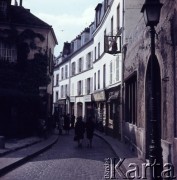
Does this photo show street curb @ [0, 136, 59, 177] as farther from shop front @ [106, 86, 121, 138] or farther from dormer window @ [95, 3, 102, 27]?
dormer window @ [95, 3, 102, 27]

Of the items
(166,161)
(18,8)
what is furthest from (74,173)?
(18,8)

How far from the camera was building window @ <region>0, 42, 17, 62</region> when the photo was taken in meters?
23.4

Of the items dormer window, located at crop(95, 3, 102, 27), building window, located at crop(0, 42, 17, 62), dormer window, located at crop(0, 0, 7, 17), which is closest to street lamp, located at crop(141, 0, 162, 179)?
building window, located at crop(0, 42, 17, 62)

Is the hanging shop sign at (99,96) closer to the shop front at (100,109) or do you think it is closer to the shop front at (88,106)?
the shop front at (100,109)

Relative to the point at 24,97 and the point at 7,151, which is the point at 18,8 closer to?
the point at 24,97

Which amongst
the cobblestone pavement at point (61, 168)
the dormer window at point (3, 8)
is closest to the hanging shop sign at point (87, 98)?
the dormer window at point (3, 8)

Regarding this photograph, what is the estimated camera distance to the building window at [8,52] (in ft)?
76.9

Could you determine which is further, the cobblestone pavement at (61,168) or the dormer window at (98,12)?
the dormer window at (98,12)

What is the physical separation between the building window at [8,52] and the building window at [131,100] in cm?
818

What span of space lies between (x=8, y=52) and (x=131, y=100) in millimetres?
9802

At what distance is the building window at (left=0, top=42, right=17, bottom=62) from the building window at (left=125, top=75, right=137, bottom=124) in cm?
818

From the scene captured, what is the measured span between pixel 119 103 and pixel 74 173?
12.0 m

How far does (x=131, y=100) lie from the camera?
17703mm

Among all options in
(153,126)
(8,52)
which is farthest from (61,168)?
(8,52)
